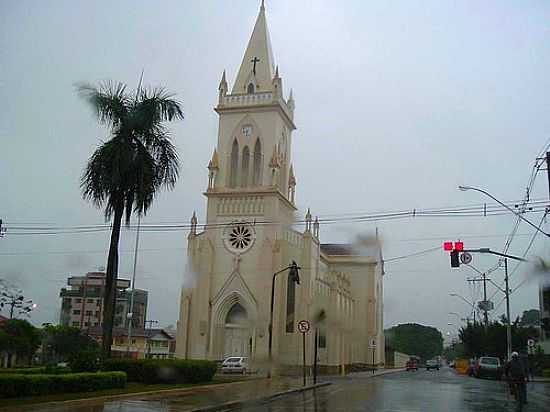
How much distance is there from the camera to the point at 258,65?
191 feet

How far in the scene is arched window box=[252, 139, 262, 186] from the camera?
55.8 m

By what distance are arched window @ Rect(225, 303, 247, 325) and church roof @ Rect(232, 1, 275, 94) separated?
18.7m

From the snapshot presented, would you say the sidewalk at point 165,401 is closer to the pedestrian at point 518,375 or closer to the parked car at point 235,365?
the pedestrian at point 518,375

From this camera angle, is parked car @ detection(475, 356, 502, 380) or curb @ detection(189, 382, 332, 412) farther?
parked car @ detection(475, 356, 502, 380)

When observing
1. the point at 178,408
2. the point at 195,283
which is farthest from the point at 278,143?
the point at 178,408

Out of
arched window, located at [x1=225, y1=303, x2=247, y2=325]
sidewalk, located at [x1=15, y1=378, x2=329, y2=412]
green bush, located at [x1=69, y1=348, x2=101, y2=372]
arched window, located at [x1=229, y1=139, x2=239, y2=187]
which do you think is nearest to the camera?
sidewalk, located at [x1=15, y1=378, x2=329, y2=412]

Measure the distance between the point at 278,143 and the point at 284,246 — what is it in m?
9.34

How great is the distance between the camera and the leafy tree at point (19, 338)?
40969mm

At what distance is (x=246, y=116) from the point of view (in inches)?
2243

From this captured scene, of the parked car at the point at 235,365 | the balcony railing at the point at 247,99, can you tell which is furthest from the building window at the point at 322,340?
the balcony railing at the point at 247,99

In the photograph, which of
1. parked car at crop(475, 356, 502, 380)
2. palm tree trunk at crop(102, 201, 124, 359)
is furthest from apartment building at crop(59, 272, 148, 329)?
palm tree trunk at crop(102, 201, 124, 359)

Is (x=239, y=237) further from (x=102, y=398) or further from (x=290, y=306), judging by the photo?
(x=102, y=398)

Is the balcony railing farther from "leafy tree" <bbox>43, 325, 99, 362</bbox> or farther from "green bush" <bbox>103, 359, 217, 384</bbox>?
"green bush" <bbox>103, 359, 217, 384</bbox>

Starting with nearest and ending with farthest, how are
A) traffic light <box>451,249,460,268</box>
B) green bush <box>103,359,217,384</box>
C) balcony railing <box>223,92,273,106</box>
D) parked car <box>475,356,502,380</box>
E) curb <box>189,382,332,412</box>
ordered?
1. curb <box>189,382,332,412</box>
2. green bush <box>103,359,217,384</box>
3. traffic light <box>451,249,460,268</box>
4. parked car <box>475,356,502,380</box>
5. balcony railing <box>223,92,273,106</box>
